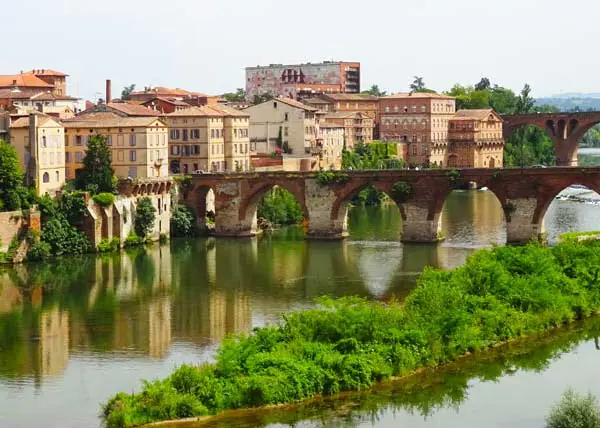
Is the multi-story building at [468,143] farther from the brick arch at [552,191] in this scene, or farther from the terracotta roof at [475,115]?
the brick arch at [552,191]

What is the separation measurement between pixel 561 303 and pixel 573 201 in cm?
5225

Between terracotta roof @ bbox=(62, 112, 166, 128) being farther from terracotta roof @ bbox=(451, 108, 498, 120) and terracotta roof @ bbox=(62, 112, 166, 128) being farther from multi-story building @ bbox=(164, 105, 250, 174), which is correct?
terracotta roof @ bbox=(451, 108, 498, 120)

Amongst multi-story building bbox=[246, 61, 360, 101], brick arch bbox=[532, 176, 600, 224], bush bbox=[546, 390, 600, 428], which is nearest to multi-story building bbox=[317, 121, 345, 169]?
brick arch bbox=[532, 176, 600, 224]

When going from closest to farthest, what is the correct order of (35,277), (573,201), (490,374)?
1. (490,374)
2. (35,277)
3. (573,201)

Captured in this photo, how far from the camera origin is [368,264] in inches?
2414

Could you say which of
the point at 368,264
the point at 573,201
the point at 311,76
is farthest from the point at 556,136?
the point at 368,264

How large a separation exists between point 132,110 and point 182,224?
10.5 meters

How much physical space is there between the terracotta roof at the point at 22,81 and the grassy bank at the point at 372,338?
54982 millimetres

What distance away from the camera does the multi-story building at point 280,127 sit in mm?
94500

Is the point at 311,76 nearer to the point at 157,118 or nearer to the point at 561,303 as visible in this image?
the point at 157,118

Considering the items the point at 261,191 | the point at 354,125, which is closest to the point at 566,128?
the point at 354,125

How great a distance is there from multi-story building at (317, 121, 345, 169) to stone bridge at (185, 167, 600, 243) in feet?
77.8

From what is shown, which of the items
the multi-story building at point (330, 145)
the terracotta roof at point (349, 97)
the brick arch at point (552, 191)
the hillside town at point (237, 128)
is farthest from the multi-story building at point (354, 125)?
the brick arch at point (552, 191)

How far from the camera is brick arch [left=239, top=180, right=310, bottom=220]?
7250 centimetres
